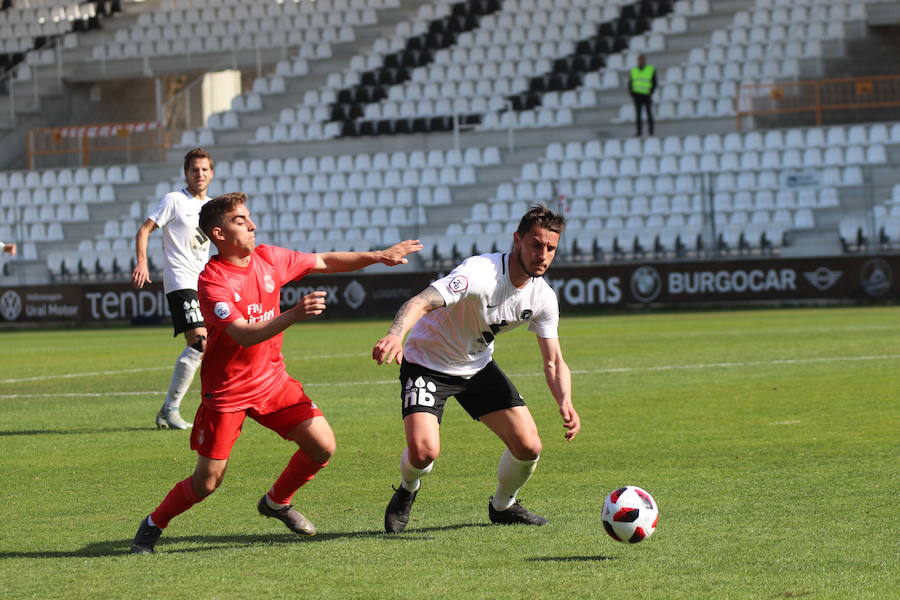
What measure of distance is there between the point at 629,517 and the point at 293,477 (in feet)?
5.45

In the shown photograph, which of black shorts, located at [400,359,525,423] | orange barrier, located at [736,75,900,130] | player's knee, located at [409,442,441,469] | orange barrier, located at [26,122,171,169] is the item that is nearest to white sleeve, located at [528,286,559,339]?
black shorts, located at [400,359,525,423]

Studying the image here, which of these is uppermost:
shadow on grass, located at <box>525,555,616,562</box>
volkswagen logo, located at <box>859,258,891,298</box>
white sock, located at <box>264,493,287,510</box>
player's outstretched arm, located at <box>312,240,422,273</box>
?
player's outstretched arm, located at <box>312,240,422,273</box>

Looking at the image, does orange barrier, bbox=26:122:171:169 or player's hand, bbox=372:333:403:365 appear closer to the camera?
player's hand, bbox=372:333:403:365

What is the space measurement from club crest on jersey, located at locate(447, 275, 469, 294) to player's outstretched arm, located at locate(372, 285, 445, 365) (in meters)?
0.09

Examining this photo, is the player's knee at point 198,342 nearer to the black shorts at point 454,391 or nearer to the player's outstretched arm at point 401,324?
the black shorts at point 454,391

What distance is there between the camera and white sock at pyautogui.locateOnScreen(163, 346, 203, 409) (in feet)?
35.6

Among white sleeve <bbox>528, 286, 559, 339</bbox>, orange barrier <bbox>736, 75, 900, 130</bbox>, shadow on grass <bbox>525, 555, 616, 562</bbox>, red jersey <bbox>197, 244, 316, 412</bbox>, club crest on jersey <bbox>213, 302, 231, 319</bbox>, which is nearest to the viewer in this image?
shadow on grass <bbox>525, 555, 616, 562</bbox>

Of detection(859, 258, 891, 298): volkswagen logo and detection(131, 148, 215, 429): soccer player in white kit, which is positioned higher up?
detection(131, 148, 215, 429): soccer player in white kit

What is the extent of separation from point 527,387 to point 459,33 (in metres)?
26.6

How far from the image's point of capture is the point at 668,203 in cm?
2872

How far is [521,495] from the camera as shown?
24.6 ft

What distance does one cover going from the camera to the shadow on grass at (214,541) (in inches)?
242

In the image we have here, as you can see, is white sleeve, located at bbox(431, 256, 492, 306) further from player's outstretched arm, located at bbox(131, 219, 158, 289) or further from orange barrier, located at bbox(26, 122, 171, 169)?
orange barrier, located at bbox(26, 122, 171, 169)

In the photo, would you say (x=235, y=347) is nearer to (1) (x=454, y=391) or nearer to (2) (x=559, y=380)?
(1) (x=454, y=391)
